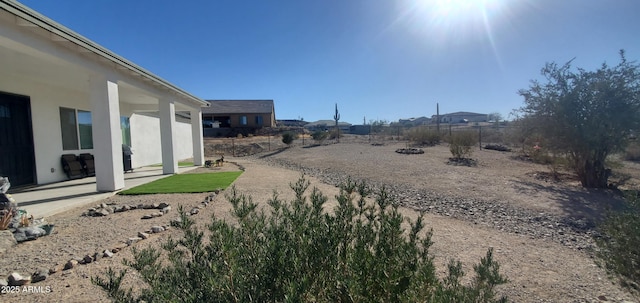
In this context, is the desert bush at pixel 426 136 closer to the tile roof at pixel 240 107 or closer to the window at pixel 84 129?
the tile roof at pixel 240 107

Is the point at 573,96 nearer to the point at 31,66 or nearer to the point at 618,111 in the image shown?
the point at 618,111

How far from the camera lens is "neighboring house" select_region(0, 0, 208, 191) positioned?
5480mm

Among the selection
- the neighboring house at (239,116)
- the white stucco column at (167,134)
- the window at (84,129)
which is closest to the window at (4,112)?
the window at (84,129)

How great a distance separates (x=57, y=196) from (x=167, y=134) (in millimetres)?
4386

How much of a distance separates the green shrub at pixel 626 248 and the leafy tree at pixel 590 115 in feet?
26.5

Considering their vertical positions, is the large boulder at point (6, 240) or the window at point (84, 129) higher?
the window at point (84, 129)

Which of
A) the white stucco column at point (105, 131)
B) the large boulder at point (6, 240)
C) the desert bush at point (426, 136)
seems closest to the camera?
the large boulder at point (6, 240)

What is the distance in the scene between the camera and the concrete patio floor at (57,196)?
5.92m

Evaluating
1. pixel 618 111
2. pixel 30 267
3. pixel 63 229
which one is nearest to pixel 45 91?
pixel 63 229

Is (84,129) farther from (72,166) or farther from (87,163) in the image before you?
(72,166)

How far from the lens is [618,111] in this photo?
831cm

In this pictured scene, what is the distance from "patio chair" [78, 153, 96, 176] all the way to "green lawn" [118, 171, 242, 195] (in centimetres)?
284

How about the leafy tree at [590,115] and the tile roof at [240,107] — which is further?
the tile roof at [240,107]

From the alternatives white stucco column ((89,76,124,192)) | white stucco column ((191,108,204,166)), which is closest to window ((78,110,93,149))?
white stucco column ((89,76,124,192))
